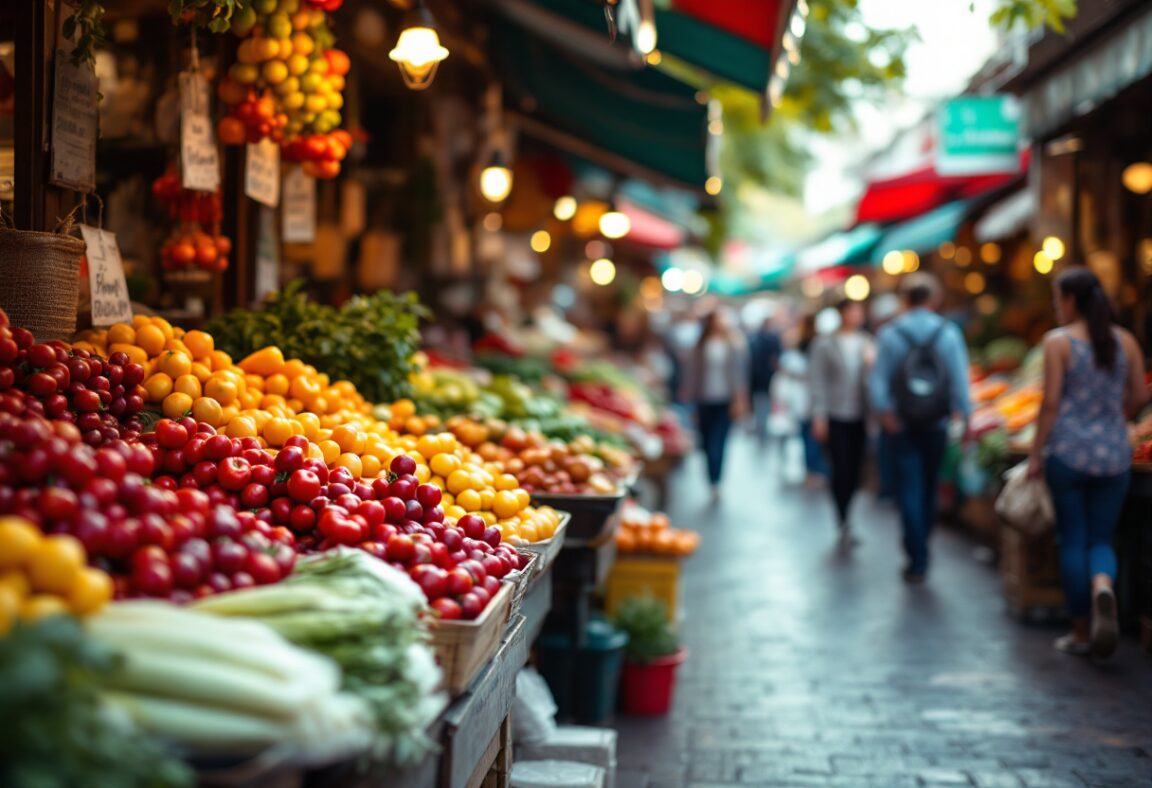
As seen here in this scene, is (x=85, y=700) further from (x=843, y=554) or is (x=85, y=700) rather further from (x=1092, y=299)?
(x=843, y=554)

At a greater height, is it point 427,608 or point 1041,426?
point 1041,426

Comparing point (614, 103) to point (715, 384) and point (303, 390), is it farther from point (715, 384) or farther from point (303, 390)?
point (303, 390)

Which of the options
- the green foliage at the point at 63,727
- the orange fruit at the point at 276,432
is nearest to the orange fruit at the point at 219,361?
the orange fruit at the point at 276,432

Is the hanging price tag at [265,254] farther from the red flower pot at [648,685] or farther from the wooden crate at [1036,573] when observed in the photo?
→ the wooden crate at [1036,573]

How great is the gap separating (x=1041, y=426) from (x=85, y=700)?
5.78 meters

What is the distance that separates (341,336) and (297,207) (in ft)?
4.46

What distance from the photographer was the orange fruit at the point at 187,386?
13.4 feet

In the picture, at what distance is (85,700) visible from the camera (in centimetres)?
177

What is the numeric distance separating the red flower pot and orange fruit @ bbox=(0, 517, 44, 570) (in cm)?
388

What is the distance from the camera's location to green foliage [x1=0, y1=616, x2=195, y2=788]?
5.44 feet

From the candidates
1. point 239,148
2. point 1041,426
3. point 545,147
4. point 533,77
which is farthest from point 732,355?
point 239,148

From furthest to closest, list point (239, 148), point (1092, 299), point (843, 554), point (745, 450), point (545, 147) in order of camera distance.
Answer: point (745, 450), point (545, 147), point (843, 554), point (1092, 299), point (239, 148)

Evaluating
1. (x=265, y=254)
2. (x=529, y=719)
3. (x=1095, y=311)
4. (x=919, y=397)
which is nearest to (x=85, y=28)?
(x=265, y=254)

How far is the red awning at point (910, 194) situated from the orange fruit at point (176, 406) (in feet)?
41.8
